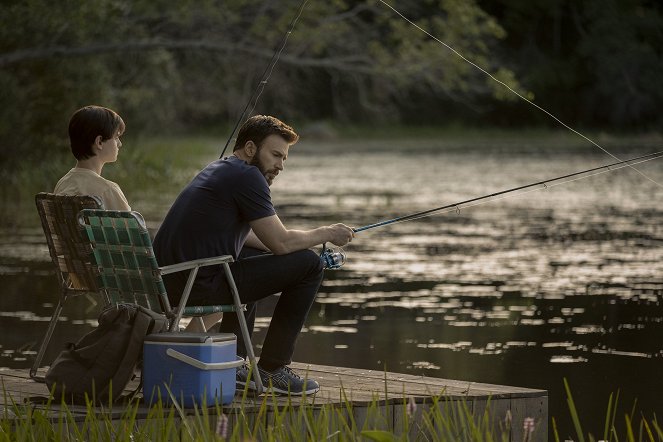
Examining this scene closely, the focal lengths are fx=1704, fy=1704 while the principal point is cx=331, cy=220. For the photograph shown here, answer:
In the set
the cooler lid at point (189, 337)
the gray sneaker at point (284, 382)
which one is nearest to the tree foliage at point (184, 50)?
the gray sneaker at point (284, 382)

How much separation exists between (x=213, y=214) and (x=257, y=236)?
0.72 ft

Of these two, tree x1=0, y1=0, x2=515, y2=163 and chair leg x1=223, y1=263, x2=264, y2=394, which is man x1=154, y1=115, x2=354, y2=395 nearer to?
chair leg x1=223, y1=263, x2=264, y2=394

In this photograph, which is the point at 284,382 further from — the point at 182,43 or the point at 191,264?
the point at 182,43

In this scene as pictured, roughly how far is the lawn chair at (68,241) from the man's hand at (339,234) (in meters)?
0.84

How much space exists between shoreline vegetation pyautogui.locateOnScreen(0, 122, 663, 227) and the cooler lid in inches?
Result: 514

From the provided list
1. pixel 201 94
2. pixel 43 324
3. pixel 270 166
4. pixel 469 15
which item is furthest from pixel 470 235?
pixel 201 94

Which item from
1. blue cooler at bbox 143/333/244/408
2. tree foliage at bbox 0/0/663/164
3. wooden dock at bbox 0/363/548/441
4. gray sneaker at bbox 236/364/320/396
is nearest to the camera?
blue cooler at bbox 143/333/244/408

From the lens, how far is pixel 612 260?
1472 centimetres

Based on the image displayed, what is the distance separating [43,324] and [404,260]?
17.7 ft

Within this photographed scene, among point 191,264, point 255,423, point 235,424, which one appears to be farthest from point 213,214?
point 235,424

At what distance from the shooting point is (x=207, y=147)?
1705 inches

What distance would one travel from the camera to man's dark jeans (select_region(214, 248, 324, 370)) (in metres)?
Answer: 6.14

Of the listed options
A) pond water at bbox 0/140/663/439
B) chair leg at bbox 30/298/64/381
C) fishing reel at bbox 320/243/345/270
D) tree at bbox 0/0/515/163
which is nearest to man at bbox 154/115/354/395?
fishing reel at bbox 320/243/345/270

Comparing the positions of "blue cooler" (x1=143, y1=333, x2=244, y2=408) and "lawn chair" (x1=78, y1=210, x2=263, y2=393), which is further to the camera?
"lawn chair" (x1=78, y1=210, x2=263, y2=393)
